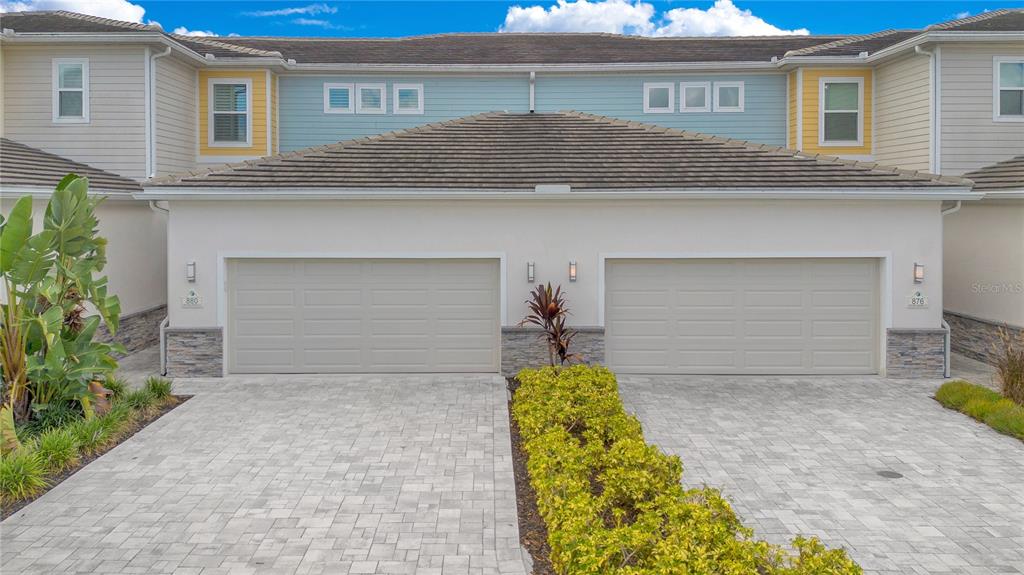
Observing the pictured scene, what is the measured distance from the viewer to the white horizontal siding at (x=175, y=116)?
17.0 metres

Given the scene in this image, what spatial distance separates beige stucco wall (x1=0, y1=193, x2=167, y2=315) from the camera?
1468cm

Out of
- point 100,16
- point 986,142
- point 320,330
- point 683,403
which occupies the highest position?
point 100,16

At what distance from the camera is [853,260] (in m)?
13.0

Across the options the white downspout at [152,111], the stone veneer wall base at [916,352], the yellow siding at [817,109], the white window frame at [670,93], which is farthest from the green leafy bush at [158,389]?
the yellow siding at [817,109]

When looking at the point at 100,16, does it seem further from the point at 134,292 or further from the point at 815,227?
the point at 815,227

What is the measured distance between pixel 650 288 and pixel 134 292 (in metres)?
10.1

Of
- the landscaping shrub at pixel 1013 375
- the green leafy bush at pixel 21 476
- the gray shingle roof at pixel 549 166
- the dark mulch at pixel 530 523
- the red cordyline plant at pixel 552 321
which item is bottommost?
the dark mulch at pixel 530 523

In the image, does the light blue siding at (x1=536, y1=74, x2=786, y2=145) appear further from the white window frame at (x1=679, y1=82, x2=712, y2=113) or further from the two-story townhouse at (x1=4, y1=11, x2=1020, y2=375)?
the two-story townhouse at (x1=4, y1=11, x2=1020, y2=375)

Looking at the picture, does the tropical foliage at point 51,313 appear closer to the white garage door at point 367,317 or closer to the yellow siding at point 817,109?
the white garage door at point 367,317

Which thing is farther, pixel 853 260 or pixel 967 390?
pixel 853 260

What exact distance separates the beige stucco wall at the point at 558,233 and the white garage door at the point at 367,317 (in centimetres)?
35

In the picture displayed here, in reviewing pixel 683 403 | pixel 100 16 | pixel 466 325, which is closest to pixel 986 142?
pixel 683 403

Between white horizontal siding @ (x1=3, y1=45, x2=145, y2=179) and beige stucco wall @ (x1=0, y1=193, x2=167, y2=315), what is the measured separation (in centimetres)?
133

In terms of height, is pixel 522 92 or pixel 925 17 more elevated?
pixel 925 17
